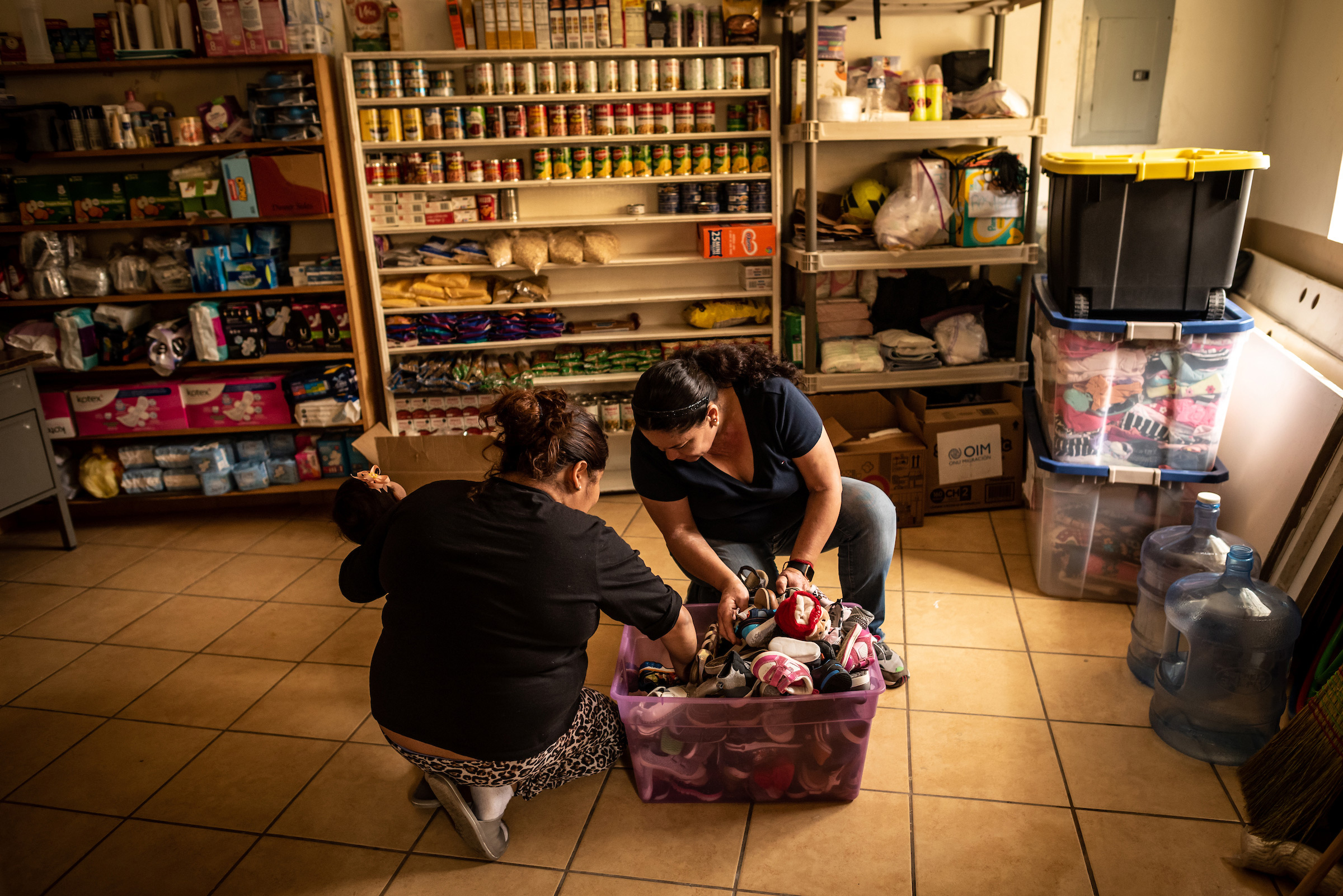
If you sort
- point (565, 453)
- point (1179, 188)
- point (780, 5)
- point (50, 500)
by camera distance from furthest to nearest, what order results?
point (50, 500) → point (780, 5) → point (1179, 188) → point (565, 453)

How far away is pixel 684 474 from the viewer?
8.07 ft

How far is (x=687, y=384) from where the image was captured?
220 cm

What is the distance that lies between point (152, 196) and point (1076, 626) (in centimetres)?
437

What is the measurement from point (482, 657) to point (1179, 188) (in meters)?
2.55

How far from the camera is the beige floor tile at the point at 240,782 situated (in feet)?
7.64

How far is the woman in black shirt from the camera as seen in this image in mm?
1834

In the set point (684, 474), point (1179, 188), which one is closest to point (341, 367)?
point (684, 474)

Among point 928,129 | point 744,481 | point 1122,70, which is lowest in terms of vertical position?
point 744,481

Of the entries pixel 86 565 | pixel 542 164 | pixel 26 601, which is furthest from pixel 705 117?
pixel 26 601

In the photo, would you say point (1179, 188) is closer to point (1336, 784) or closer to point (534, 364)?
point (1336, 784)

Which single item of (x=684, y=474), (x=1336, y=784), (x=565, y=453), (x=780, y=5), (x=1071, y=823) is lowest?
(x=1071, y=823)

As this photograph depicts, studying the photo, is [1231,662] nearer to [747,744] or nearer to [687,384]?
[747,744]

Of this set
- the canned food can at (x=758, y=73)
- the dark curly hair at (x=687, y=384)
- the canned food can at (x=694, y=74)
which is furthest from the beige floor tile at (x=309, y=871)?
the canned food can at (x=758, y=73)

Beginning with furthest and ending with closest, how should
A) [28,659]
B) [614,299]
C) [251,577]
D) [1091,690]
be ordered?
[614,299], [251,577], [28,659], [1091,690]
